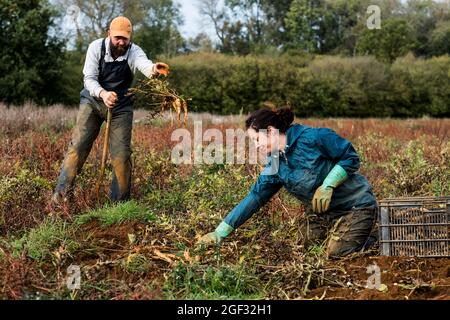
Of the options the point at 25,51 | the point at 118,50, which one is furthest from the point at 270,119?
the point at 25,51

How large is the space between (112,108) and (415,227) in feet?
10.0

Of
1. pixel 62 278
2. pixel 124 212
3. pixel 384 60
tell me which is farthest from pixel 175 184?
pixel 384 60

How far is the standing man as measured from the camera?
602 cm

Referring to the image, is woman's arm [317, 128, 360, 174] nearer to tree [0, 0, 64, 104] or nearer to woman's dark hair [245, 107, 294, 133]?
woman's dark hair [245, 107, 294, 133]

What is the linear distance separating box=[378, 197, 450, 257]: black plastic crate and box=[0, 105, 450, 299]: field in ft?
0.51

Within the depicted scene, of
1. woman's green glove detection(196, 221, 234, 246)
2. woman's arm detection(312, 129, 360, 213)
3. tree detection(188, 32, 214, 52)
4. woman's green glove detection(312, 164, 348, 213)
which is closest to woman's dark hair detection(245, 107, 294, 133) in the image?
woman's arm detection(312, 129, 360, 213)

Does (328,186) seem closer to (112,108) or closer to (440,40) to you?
(112,108)

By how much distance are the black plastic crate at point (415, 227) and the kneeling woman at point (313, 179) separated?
0.56 feet

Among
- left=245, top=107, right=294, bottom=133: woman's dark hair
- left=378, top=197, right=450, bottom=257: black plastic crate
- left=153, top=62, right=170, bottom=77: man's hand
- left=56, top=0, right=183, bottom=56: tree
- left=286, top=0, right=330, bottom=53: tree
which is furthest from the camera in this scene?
left=286, top=0, right=330, bottom=53: tree

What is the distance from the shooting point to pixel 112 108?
6.17 meters

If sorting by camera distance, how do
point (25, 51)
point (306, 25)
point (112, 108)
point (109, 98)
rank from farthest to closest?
point (306, 25), point (25, 51), point (112, 108), point (109, 98)

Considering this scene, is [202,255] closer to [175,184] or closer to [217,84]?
[175,184]

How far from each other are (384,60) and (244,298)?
118 ft

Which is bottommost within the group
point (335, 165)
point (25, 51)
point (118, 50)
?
point (335, 165)
